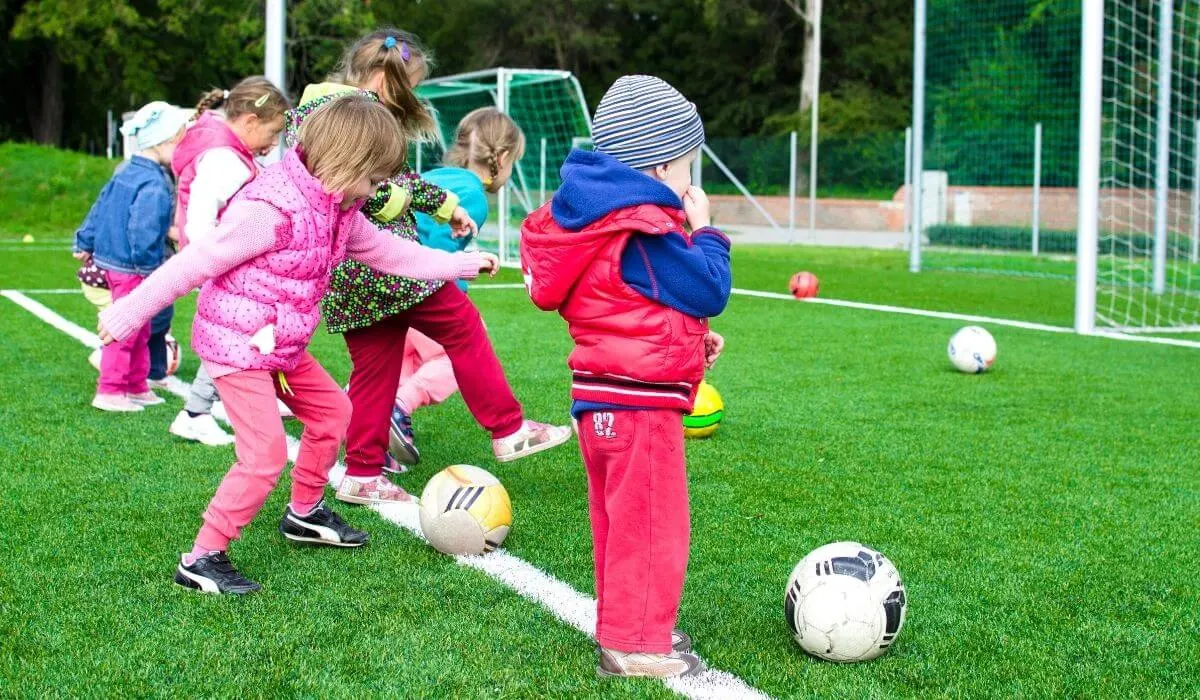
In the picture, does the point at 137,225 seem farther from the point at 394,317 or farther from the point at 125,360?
the point at 394,317

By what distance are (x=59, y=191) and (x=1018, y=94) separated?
19.1 m

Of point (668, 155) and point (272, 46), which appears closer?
point (668, 155)

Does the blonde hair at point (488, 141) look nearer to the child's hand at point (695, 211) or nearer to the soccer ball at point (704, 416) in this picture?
the soccer ball at point (704, 416)

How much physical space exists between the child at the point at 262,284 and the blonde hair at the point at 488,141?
1.41 metres

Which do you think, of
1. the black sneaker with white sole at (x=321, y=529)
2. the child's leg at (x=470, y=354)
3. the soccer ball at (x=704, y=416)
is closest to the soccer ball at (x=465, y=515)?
the black sneaker with white sole at (x=321, y=529)

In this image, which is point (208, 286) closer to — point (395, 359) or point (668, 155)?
point (395, 359)

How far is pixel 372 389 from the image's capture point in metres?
5.11

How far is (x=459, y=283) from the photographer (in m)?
5.68

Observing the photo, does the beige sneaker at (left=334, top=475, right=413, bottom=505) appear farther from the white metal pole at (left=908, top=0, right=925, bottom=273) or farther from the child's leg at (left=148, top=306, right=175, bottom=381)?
the white metal pole at (left=908, top=0, right=925, bottom=273)

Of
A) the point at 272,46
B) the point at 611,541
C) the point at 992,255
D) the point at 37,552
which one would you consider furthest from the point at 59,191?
the point at 611,541

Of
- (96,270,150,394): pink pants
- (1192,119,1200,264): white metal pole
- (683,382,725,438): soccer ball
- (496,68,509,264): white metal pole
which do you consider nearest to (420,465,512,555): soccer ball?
(683,382,725,438): soccer ball

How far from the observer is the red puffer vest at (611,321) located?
10.2 ft

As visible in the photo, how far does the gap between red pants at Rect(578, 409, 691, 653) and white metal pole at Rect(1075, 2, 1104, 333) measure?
8.23 metres

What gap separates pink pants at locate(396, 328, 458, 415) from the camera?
5895 millimetres
